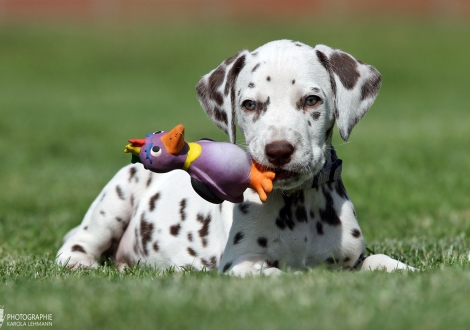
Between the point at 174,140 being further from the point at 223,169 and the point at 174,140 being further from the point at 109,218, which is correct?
the point at 109,218

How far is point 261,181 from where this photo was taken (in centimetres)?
558

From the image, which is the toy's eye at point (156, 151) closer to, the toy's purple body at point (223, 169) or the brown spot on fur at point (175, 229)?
the toy's purple body at point (223, 169)

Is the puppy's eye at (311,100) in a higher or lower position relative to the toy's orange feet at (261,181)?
higher

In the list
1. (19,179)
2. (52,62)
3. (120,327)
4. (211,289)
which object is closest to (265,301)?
(211,289)

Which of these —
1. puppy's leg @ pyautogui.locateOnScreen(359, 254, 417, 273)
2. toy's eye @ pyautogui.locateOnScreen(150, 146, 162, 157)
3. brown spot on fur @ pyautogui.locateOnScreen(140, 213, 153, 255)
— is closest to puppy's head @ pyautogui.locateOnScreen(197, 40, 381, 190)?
toy's eye @ pyautogui.locateOnScreen(150, 146, 162, 157)

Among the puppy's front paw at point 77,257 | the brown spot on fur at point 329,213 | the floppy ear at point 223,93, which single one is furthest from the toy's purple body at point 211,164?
the puppy's front paw at point 77,257

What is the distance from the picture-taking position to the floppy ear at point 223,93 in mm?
6477

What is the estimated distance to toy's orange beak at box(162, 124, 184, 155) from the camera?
18.4ft

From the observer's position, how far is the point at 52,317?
166 inches

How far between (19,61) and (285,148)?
32826 millimetres

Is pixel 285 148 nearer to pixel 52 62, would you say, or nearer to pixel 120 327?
pixel 120 327

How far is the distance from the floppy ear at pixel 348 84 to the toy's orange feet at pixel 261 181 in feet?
2.84

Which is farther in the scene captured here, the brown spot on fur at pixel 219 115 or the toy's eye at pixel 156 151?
the brown spot on fur at pixel 219 115

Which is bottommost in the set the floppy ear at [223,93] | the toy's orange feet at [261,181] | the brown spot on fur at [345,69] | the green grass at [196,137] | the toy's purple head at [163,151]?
the green grass at [196,137]
